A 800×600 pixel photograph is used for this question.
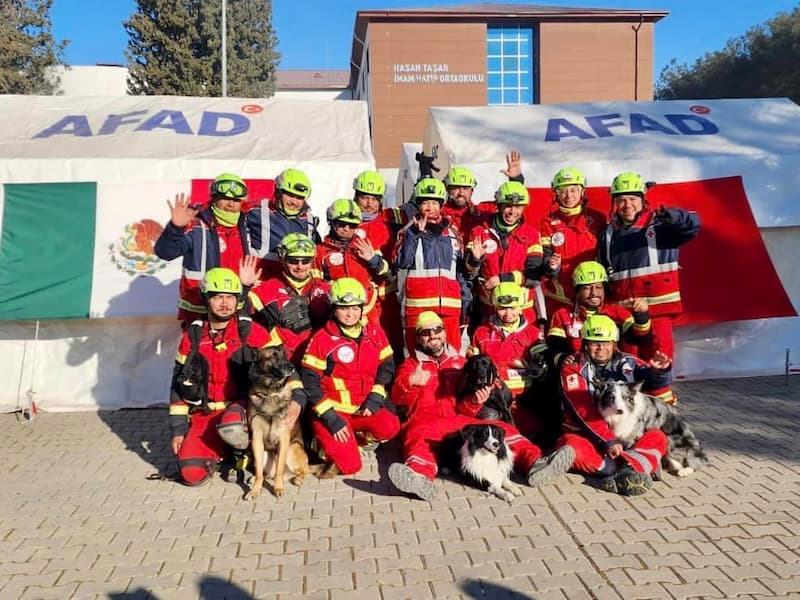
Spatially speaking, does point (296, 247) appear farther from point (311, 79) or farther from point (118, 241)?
point (311, 79)

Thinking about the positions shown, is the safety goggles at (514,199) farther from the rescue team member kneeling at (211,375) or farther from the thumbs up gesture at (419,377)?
the rescue team member kneeling at (211,375)

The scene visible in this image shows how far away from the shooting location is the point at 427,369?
503 centimetres

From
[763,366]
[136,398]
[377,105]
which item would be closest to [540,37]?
[377,105]

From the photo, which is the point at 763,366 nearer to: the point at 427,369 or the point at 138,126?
the point at 427,369

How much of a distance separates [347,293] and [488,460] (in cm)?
156

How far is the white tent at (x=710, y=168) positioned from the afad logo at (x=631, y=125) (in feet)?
0.11

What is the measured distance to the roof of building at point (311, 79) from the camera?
1879 inches

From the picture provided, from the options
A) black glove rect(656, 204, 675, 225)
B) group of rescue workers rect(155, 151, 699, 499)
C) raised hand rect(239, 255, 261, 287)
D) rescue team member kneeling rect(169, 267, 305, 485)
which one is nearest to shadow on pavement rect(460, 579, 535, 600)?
group of rescue workers rect(155, 151, 699, 499)

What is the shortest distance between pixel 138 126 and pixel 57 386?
3.19m

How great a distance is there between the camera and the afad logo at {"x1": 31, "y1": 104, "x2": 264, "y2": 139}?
25.0ft

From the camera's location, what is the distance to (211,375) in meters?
4.87

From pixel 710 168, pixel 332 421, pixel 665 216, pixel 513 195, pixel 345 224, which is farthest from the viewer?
pixel 710 168

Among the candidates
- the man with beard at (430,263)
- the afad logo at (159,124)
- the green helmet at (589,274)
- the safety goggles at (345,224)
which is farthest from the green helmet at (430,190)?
the afad logo at (159,124)

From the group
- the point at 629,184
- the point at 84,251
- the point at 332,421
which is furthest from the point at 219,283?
the point at 629,184
